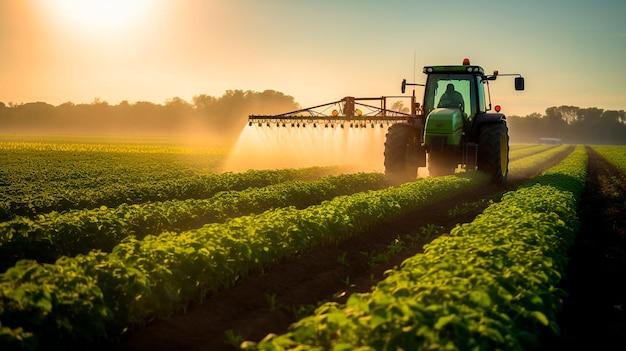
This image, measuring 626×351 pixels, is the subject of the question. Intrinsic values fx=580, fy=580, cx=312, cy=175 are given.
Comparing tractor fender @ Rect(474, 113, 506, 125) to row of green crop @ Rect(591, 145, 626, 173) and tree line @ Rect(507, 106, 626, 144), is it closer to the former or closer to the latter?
row of green crop @ Rect(591, 145, 626, 173)

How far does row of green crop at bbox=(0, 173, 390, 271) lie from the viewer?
892cm

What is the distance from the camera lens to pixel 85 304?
5.45 metres

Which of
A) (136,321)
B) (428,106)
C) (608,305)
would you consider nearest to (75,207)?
(136,321)

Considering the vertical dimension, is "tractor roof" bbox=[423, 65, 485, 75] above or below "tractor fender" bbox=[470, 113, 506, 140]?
above

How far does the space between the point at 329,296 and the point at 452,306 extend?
3.48 metres

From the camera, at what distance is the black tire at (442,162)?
1967cm

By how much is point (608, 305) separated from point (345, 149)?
1966 centimetres

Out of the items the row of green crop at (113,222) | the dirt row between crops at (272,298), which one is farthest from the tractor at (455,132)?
the dirt row between crops at (272,298)

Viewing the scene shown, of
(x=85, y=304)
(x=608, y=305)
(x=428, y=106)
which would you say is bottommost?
(x=608, y=305)

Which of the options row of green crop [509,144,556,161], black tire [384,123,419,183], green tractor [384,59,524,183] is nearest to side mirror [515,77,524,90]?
green tractor [384,59,524,183]

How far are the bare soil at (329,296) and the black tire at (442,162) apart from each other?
778cm

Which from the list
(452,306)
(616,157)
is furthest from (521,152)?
(452,306)

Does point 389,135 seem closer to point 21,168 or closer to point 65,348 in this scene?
point 65,348

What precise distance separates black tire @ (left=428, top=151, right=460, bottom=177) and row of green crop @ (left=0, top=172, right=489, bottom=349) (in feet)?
31.4
